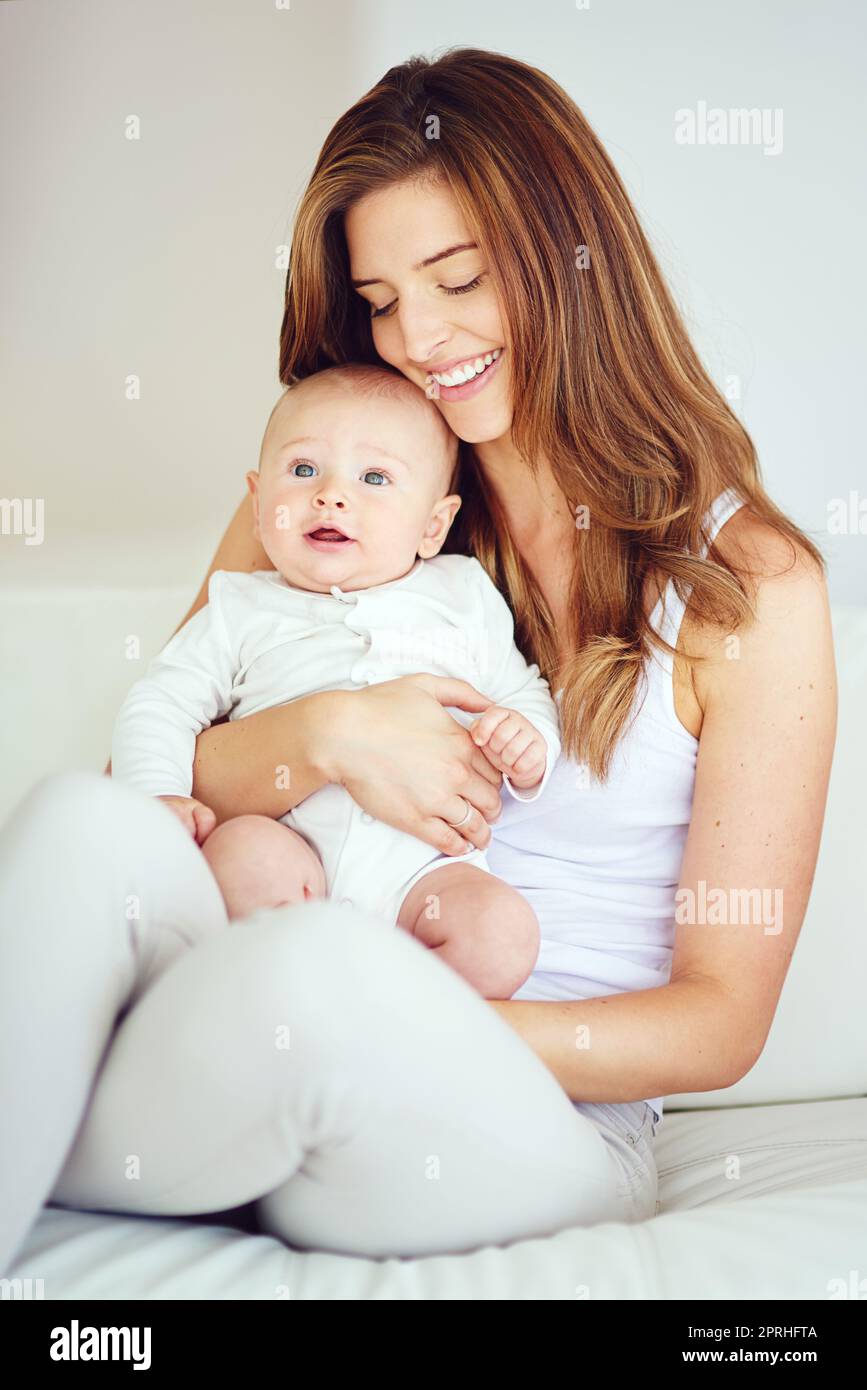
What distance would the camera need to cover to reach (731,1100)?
5.56 ft

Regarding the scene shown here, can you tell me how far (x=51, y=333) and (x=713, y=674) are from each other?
1.56 m

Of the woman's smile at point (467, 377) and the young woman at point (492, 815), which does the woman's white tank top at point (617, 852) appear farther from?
the woman's smile at point (467, 377)

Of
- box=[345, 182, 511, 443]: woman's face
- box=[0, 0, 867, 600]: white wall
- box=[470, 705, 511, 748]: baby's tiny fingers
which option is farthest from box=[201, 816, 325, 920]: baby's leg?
box=[0, 0, 867, 600]: white wall

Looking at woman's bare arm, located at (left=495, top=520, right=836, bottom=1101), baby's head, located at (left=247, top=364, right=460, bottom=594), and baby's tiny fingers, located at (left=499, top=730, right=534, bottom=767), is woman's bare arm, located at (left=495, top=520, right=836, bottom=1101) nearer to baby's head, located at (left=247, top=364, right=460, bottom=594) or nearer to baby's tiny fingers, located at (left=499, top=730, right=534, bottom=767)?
baby's tiny fingers, located at (left=499, top=730, right=534, bottom=767)

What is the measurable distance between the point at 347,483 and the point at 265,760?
33 cm

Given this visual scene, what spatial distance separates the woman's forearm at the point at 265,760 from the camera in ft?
4.41

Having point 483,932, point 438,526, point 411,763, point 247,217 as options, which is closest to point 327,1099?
point 483,932

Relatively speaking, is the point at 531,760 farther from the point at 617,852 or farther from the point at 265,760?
the point at 265,760

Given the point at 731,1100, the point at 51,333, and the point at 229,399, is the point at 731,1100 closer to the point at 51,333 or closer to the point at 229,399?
the point at 229,399

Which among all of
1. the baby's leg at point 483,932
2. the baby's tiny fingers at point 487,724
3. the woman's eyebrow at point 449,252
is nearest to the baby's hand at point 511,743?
the baby's tiny fingers at point 487,724

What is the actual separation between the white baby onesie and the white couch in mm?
369

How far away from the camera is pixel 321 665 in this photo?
1.46m

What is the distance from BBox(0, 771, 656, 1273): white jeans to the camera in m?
0.93
